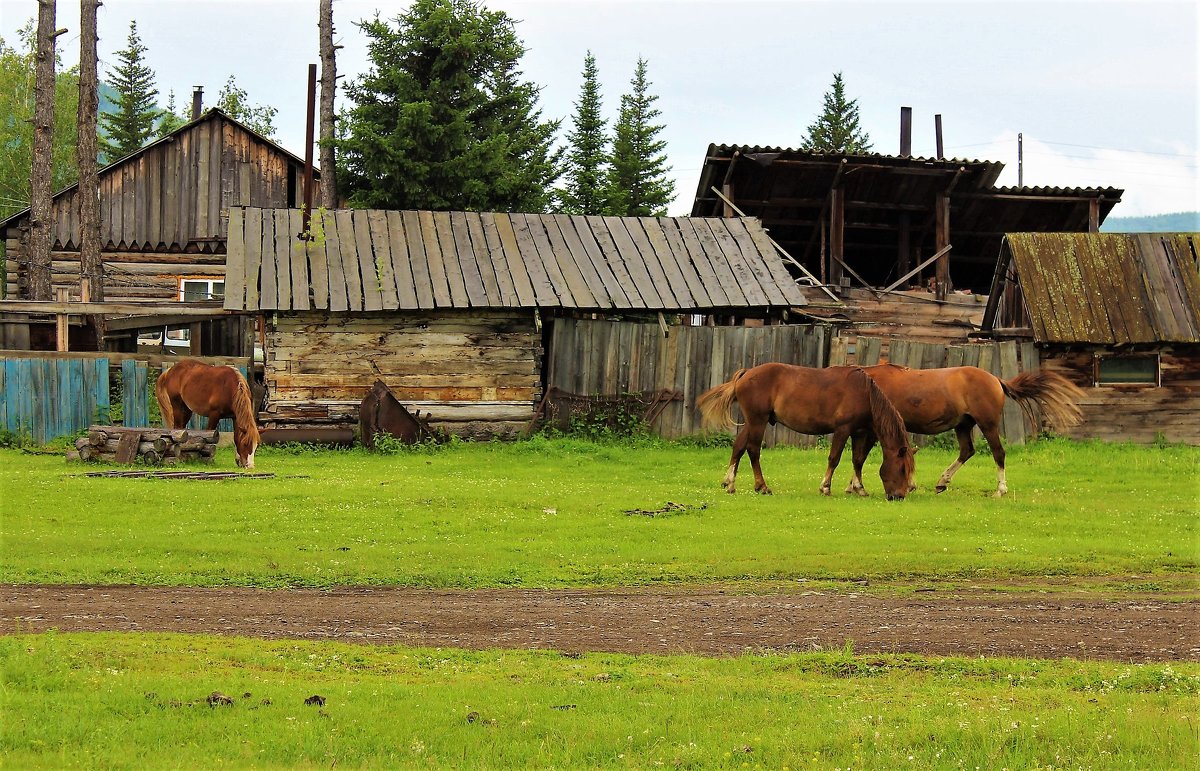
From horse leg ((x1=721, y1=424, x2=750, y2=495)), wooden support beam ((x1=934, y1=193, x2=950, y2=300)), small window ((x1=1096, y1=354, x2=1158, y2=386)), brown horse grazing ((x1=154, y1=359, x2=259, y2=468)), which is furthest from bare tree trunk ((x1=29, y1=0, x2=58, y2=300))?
small window ((x1=1096, y1=354, x2=1158, y2=386))

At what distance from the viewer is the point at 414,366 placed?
24.8 metres

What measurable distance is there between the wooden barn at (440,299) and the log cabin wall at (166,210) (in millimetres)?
A: 11862

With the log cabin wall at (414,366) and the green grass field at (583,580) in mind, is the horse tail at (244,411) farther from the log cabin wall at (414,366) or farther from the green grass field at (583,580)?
the log cabin wall at (414,366)

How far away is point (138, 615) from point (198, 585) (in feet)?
Answer: 5.15

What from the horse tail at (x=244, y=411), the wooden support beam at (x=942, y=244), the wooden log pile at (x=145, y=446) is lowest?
the wooden log pile at (x=145, y=446)

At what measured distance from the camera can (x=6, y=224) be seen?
37000 mm

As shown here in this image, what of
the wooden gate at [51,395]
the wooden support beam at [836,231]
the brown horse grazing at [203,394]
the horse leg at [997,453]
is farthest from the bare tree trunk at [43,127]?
the horse leg at [997,453]

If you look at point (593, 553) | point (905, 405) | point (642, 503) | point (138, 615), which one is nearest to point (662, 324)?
point (905, 405)

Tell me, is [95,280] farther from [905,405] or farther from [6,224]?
[905,405]

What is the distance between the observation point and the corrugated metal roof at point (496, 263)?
2461 cm

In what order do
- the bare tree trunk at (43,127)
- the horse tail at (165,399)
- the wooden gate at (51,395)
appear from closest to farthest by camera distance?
1. the horse tail at (165,399)
2. the wooden gate at (51,395)
3. the bare tree trunk at (43,127)

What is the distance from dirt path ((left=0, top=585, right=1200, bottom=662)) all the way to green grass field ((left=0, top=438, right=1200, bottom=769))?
495 millimetres

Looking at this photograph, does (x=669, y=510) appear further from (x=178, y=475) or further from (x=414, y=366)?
(x=414, y=366)

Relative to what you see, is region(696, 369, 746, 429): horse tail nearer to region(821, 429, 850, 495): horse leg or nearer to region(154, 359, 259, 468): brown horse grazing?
region(821, 429, 850, 495): horse leg
